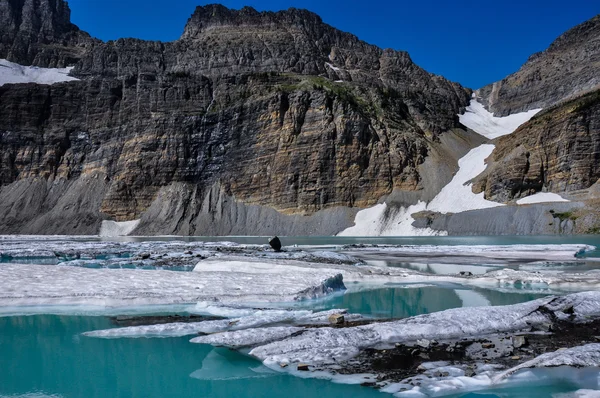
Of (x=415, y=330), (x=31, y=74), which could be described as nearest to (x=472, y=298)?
(x=415, y=330)

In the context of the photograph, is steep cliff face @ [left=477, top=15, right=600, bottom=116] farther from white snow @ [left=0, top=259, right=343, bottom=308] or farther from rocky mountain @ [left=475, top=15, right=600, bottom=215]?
white snow @ [left=0, top=259, right=343, bottom=308]

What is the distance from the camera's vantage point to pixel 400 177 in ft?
328

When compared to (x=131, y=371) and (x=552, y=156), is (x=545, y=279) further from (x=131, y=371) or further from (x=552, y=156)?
(x=552, y=156)

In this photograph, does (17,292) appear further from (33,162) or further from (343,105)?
(33,162)

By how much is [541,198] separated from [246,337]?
271ft

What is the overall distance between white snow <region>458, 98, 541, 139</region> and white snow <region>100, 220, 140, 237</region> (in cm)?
10321

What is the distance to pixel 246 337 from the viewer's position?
11.6 m

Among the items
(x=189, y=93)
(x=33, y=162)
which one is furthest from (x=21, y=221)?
(x=189, y=93)

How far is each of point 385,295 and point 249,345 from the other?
10011 millimetres

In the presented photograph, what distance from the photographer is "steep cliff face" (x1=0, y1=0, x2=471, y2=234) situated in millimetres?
101250

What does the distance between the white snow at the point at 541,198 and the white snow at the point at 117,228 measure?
267 ft

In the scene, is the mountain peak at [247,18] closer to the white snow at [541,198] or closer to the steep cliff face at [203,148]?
the steep cliff face at [203,148]

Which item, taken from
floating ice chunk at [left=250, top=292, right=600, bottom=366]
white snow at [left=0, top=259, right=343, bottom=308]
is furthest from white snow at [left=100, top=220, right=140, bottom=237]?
floating ice chunk at [left=250, top=292, right=600, bottom=366]

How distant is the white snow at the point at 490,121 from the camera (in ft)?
481
